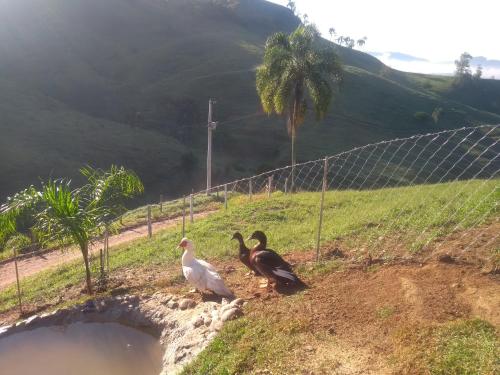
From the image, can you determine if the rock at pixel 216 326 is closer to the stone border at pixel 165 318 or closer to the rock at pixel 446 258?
the stone border at pixel 165 318

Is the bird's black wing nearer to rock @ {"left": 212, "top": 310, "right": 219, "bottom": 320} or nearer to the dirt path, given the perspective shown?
rock @ {"left": 212, "top": 310, "right": 219, "bottom": 320}

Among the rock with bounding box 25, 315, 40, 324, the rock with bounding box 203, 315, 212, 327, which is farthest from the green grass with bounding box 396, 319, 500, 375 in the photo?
the rock with bounding box 25, 315, 40, 324

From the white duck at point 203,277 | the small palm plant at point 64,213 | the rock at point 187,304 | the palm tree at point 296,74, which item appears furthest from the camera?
the palm tree at point 296,74

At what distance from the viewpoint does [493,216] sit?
8977mm

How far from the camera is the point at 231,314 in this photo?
255 inches

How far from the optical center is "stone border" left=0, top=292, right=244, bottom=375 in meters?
6.48

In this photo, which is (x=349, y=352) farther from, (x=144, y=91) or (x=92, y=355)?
(x=144, y=91)

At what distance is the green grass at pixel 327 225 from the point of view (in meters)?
9.13

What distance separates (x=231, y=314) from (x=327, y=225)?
5109 millimetres

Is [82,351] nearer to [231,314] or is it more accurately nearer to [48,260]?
[231,314]

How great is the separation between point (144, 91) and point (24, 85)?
514 inches

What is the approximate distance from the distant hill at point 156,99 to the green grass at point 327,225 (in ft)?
69.1

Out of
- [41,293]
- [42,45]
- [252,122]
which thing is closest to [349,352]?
[41,293]

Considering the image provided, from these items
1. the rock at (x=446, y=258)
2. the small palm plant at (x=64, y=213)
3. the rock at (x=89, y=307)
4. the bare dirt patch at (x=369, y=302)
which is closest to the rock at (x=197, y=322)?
the bare dirt patch at (x=369, y=302)
